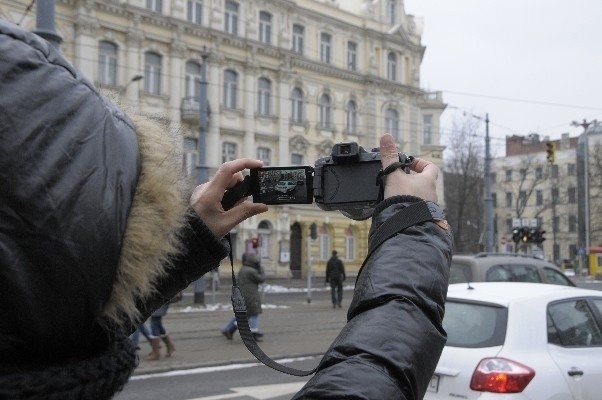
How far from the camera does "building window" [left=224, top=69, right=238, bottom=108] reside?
35750 mm

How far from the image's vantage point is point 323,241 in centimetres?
4028

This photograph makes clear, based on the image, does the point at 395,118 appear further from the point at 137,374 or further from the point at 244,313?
the point at 244,313

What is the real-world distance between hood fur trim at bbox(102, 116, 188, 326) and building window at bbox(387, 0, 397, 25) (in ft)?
147

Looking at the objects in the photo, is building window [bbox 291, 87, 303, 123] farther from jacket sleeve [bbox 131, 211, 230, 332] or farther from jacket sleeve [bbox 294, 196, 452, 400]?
jacket sleeve [bbox 294, 196, 452, 400]

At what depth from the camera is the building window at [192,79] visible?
3416 centimetres

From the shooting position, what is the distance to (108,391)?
103 cm

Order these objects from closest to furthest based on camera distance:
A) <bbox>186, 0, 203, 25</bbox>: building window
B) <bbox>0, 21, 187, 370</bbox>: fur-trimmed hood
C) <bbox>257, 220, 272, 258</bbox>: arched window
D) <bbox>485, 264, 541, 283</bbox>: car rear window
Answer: <bbox>0, 21, 187, 370</bbox>: fur-trimmed hood → <bbox>485, 264, 541, 283</bbox>: car rear window → <bbox>186, 0, 203, 25</bbox>: building window → <bbox>257, 220, 272, 258</bbox>: arched window

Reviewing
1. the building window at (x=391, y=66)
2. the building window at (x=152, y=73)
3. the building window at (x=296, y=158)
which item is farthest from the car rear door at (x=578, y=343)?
the building window at (x=391, y=66)

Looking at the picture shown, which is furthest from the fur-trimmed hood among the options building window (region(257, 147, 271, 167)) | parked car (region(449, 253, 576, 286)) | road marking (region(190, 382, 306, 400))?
building window (region(257, 147, 271, 167))

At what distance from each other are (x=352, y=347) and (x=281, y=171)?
608 millimetres

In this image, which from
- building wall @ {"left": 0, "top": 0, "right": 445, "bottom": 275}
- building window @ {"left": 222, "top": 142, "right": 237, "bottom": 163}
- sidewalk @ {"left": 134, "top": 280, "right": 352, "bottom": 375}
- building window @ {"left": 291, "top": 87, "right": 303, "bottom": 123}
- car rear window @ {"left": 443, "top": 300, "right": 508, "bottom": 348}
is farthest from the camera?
building window @ {"left": 291, "top": 87, "right": 303, "bottom": 123}

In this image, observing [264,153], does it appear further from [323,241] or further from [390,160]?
[390,160]

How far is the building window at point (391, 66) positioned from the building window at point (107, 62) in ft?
63.1

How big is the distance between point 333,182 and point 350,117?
4006 cm
